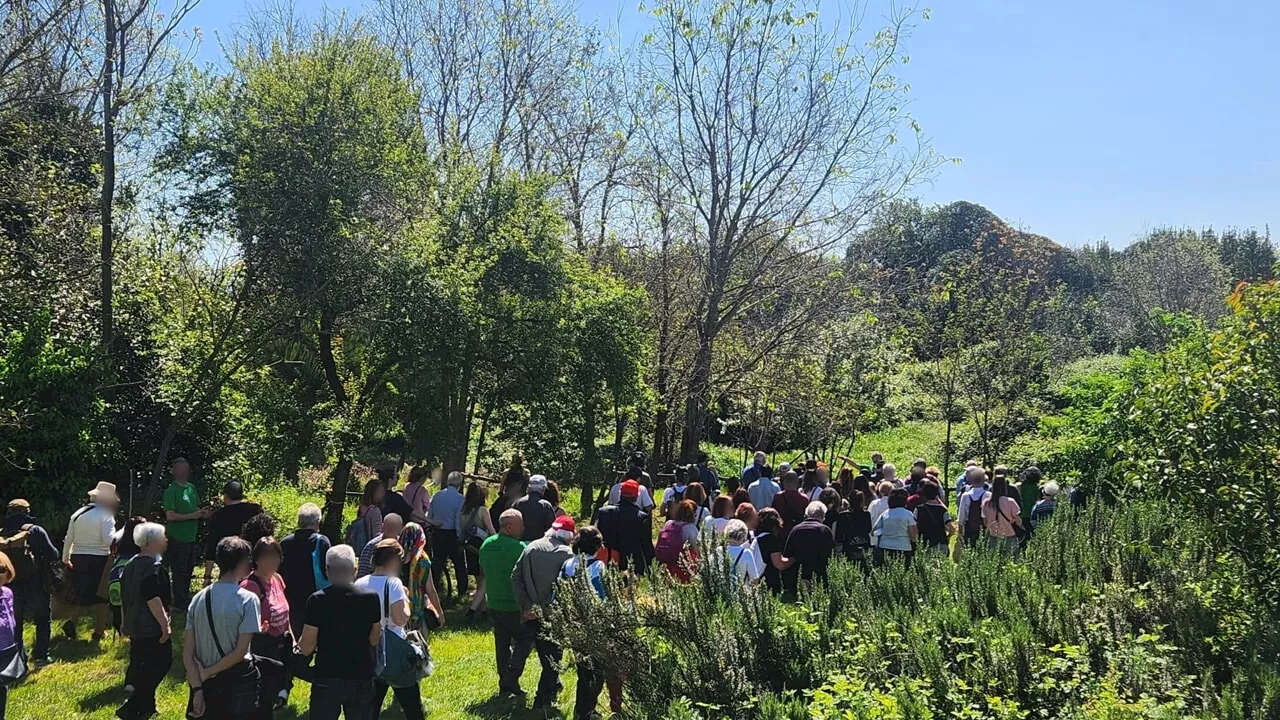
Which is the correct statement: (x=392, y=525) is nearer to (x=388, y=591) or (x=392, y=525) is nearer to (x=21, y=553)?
(x=388, y=591)

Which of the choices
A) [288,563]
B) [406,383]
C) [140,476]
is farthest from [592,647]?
[140,476]

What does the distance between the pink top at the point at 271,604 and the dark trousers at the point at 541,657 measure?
181 centimetres

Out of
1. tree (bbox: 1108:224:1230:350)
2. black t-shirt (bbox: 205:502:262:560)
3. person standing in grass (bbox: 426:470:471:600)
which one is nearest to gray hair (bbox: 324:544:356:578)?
black t-shirt (bbox: 205:502:262:560)

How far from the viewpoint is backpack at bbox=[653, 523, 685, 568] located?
8586 millimetres

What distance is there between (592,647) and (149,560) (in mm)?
3244

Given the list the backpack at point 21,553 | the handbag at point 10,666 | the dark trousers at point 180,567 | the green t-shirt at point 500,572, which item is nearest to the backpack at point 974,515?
the green t-shirt at point 500,572

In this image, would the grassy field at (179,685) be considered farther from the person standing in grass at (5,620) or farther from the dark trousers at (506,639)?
the person standing in grass at (5,620)

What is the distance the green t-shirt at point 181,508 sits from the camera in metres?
9.55

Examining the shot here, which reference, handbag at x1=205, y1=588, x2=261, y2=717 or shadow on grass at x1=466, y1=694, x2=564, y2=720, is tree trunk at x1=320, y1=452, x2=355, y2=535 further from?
handbag at x1=205, y1=588, x2=261, y2=717

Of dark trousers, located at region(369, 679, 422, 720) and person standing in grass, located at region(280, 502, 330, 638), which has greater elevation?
person standing in grass, located at region(280, 502, 330, 638)

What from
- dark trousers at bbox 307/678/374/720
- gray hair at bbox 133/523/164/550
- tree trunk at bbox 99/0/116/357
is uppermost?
tree trunk at bbox 99/0/116/357

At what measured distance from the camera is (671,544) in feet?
28.3

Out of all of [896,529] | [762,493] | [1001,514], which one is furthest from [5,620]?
[1001,514]

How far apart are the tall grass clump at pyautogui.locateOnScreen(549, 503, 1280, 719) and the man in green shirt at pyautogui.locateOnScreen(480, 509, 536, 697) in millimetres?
1266
